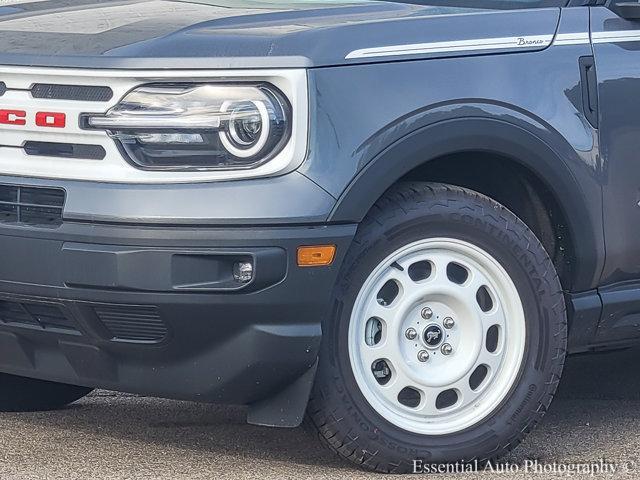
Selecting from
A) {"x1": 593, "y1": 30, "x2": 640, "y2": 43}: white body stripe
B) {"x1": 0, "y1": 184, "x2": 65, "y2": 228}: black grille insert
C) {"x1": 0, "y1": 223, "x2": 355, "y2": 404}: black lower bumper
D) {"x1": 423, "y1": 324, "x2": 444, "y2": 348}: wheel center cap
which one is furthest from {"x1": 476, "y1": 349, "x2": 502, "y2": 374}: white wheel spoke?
{"x1": 0, "y1": 184, "x2": 65, "y2": 228}: black grille insert

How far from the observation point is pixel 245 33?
3729 mm

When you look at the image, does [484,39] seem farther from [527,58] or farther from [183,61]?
[183,61]

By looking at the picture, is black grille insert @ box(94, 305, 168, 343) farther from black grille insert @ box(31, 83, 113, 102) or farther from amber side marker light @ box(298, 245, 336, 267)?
black grille insert @ box(31, 83, 113, 102)

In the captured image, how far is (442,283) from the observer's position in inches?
156

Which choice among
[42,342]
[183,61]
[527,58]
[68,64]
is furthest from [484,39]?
[42,342]

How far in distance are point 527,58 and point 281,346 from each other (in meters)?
1.06

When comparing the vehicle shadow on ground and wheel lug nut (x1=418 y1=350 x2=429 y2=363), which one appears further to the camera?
the vehicle shadow on ground

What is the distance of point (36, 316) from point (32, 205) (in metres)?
0.31

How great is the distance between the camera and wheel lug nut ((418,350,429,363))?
3.97 meters

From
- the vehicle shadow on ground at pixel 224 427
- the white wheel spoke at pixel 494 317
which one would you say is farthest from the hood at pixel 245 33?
Answer: the vehicle shadow on ground at pixel 224 427

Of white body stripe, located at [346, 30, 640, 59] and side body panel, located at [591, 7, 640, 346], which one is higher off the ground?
white body stripe, located at [346, 30, 640, 59]

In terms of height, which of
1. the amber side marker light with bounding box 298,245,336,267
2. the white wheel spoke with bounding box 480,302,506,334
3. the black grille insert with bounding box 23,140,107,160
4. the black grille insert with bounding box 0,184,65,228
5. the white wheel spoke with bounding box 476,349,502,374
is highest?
the black grille insert with bounding box 23,140,107,160

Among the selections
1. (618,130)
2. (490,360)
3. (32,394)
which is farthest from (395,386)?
(32,394)

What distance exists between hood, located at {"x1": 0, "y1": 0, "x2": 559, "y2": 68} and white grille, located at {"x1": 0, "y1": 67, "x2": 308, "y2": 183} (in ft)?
0.09
